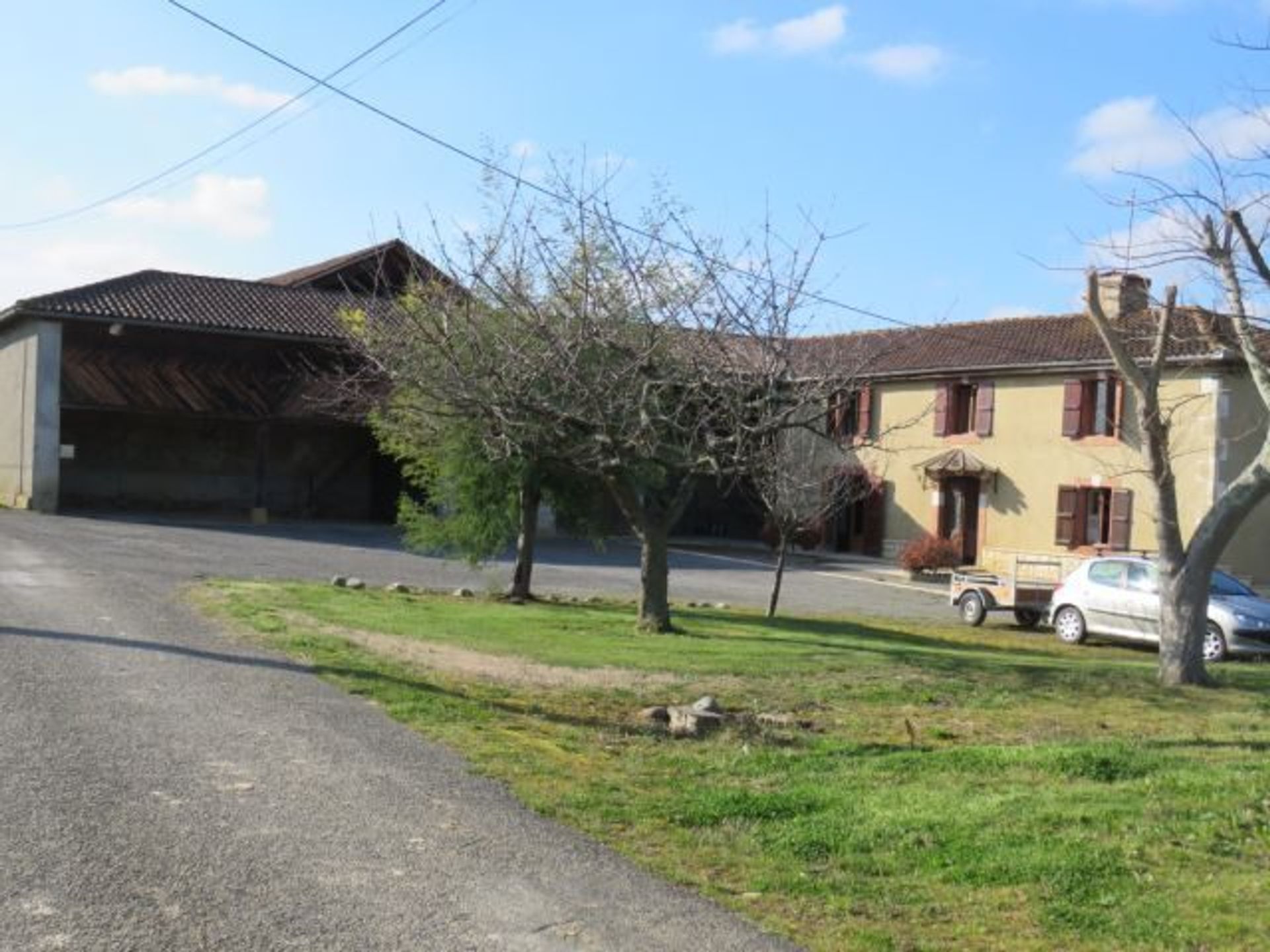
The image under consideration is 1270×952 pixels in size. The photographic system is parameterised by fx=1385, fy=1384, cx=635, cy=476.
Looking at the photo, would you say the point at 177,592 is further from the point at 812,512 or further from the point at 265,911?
the point at 265,911

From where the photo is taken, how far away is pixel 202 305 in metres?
38.3

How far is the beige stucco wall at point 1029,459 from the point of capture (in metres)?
33.4

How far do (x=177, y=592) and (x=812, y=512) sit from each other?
1145cm

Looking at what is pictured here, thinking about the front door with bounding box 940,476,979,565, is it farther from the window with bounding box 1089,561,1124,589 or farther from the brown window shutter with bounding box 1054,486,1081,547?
the window with bounding box 1089,561,1124,589

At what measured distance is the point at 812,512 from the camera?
24.9 m

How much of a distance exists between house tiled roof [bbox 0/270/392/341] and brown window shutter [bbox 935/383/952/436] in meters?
17.0

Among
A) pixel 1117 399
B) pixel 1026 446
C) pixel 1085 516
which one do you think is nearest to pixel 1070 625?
pixel 1117 399

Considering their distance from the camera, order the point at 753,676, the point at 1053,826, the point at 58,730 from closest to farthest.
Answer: the point at 1053,826 → the point at 58,730 → the point at 753,676

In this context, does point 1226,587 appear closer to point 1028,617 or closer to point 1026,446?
point 1028,617

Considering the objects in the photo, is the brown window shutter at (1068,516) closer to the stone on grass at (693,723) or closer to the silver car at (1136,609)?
the silver car at (1136,609)

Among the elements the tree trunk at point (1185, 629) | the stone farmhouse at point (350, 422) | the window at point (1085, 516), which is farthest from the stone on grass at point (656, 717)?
the window at point (1085, 516)

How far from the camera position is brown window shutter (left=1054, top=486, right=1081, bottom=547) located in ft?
121

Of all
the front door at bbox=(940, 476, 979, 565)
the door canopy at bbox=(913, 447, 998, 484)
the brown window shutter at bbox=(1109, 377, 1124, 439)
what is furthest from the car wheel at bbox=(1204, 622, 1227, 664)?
the front door at bbox=(940, 476, 979, 565)

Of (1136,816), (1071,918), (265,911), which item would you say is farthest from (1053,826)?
(265,911)
